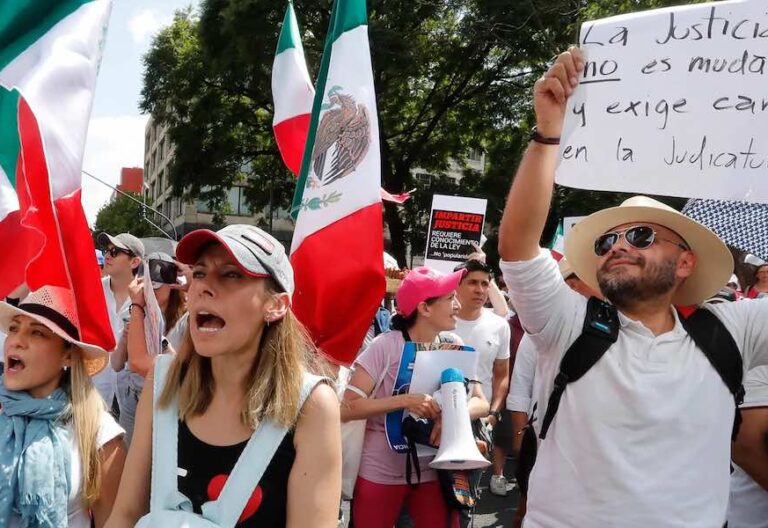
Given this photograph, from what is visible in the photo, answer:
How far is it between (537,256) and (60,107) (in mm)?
2172

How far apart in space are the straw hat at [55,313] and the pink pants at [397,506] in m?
1.53

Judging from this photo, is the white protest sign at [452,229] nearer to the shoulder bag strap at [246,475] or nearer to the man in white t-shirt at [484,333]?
the man in white t-shirt at [484,333]

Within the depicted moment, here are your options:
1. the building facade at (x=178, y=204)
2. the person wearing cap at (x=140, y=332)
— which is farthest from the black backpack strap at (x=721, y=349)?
the building facade at (x=178, y=204)

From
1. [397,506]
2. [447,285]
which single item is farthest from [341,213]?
[397,506]

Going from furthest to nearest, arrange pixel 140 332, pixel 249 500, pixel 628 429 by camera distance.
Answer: pixel 140 332 → pixel 628 429 → pixel 249 500

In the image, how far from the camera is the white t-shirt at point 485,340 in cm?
528

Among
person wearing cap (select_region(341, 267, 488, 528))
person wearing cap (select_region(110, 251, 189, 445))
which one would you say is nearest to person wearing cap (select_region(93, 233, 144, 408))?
person wearing cap (select_region(110, 251, 189, 445))

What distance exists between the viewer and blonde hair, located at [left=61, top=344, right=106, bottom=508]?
243 cm

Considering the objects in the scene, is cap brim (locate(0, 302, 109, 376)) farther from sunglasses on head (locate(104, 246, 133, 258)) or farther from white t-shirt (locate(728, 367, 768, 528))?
white t-shirt (locate(728, 367, 768, 528))

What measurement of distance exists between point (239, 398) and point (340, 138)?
6.29ft

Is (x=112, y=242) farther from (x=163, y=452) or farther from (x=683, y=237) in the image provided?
(x=683, y=237)

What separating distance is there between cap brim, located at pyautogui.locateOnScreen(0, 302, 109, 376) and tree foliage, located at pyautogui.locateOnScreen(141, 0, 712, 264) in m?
13.3

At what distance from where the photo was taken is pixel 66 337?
255cm

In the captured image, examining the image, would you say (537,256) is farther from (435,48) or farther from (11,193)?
(435,48)
